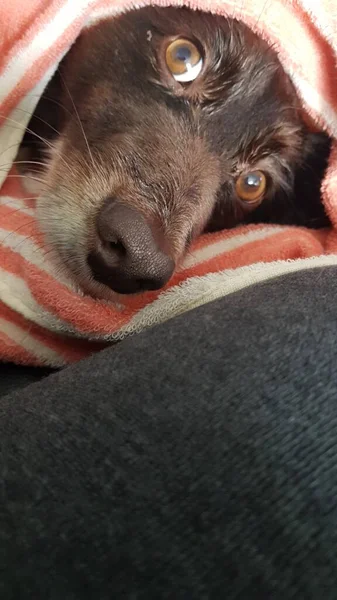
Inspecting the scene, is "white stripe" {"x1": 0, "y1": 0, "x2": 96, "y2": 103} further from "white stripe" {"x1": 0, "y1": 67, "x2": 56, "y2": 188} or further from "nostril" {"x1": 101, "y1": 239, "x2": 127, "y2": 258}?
"nostril" {"x1": 101, "y1": 239, "x2": 127, "y2": 258}

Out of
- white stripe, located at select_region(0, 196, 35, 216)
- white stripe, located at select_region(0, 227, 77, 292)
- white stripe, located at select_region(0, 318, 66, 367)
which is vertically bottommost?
white stripe, located at select_region(0, 318, 66, 367)

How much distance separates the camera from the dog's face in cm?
102

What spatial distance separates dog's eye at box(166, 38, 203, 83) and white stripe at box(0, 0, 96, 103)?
0.67ft

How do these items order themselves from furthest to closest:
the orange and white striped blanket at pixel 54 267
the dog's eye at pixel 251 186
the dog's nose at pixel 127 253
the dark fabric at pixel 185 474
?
the dog's eye at pixel 251 186
the orange and white striped blanket at pixel 54 267
the dog's nose at pixel 127 253
the dark fabric at pixel 185 474

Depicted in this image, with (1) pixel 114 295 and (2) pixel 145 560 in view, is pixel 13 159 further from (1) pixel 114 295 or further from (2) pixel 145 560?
(2) pixel 145 560

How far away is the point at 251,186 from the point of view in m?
1.47

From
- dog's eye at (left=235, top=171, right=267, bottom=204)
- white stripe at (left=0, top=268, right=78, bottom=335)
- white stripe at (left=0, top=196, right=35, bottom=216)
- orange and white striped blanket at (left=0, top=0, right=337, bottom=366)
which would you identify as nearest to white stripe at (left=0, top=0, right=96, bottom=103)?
orange and white striped blanket at (left=0, top=0, right=337, bottom=366)

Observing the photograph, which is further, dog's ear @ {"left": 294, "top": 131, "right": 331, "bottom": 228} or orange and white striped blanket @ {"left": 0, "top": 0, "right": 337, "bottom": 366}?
dog's ear @ {"left": 294, "top": 131, "right": 331, "bottom": 228}

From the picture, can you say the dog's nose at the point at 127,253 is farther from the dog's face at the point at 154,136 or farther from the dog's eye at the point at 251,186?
the dog's eye at the point at 251,186

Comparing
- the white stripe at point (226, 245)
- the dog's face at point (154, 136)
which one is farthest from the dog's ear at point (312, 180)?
the white stripe at point (226, 245)

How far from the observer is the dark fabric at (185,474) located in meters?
0.50

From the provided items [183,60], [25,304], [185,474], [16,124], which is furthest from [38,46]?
[185,474]

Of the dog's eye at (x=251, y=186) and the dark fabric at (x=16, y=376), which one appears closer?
the dark fabric at (x=16, y=376)

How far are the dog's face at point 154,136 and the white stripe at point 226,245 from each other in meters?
0.05
